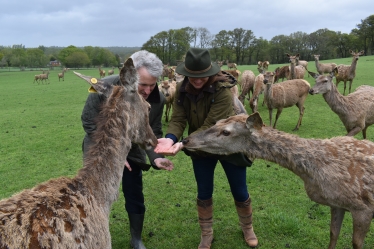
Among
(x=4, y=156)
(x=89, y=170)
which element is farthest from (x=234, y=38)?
(x=89, y=170)

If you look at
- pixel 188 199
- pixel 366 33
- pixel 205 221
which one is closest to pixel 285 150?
pixel 205 221

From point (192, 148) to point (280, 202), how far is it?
8.74 feet

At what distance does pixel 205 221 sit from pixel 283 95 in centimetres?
816

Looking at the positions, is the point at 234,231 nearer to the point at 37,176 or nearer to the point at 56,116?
the point at 37,176

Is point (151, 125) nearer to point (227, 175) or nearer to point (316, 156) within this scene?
point (227, 175)

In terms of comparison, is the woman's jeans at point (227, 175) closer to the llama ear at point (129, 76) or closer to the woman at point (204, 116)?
the woman at point (204, 116)

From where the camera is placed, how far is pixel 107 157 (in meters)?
2.73

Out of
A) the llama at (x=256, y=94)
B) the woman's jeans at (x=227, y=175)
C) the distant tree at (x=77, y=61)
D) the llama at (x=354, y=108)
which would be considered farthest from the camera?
the distant tree at (x=77, y=61)

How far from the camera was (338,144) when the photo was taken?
3648 mm

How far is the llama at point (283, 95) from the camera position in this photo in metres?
11.2

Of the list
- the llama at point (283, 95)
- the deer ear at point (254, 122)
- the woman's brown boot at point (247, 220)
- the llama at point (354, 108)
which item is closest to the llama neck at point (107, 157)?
the deer ear at point (254, 122)

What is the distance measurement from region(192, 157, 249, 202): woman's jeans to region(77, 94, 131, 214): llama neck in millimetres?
1408

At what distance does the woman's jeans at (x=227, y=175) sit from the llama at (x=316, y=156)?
38 centimetres

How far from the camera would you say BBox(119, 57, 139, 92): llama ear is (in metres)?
2.78
